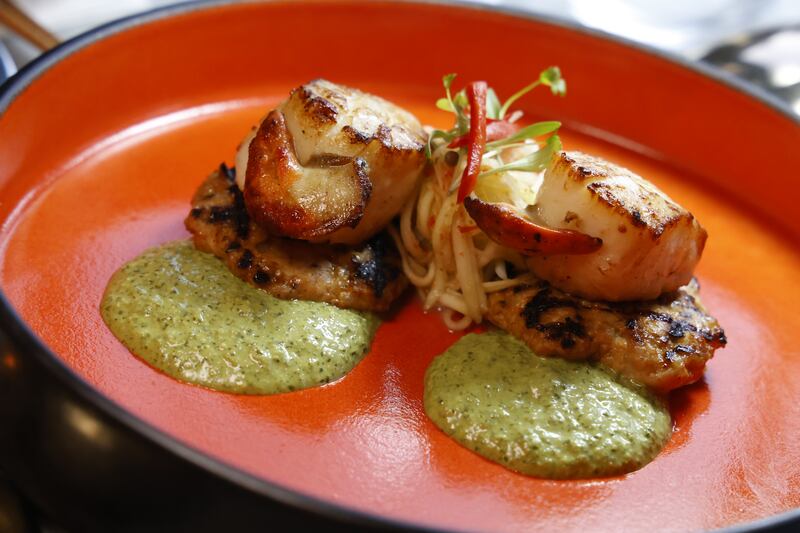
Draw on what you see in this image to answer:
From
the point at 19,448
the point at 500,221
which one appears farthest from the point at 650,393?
the point at 19,448

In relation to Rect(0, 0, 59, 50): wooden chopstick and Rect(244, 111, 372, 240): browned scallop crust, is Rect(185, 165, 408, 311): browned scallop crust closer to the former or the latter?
Rect(244, 111, 372, 240): browned scallop crust

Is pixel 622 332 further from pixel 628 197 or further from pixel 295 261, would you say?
pixel 295 261

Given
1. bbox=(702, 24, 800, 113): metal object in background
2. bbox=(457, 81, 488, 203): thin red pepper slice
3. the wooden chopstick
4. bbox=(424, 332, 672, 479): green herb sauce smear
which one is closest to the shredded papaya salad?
bbox=(457, 81, 488, 203): thin red pepper slice

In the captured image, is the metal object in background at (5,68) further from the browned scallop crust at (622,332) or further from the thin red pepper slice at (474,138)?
the browned scallop crust at (622,332)

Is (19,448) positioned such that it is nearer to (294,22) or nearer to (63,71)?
(63,71)

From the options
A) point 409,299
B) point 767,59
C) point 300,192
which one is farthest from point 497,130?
point 767,59
